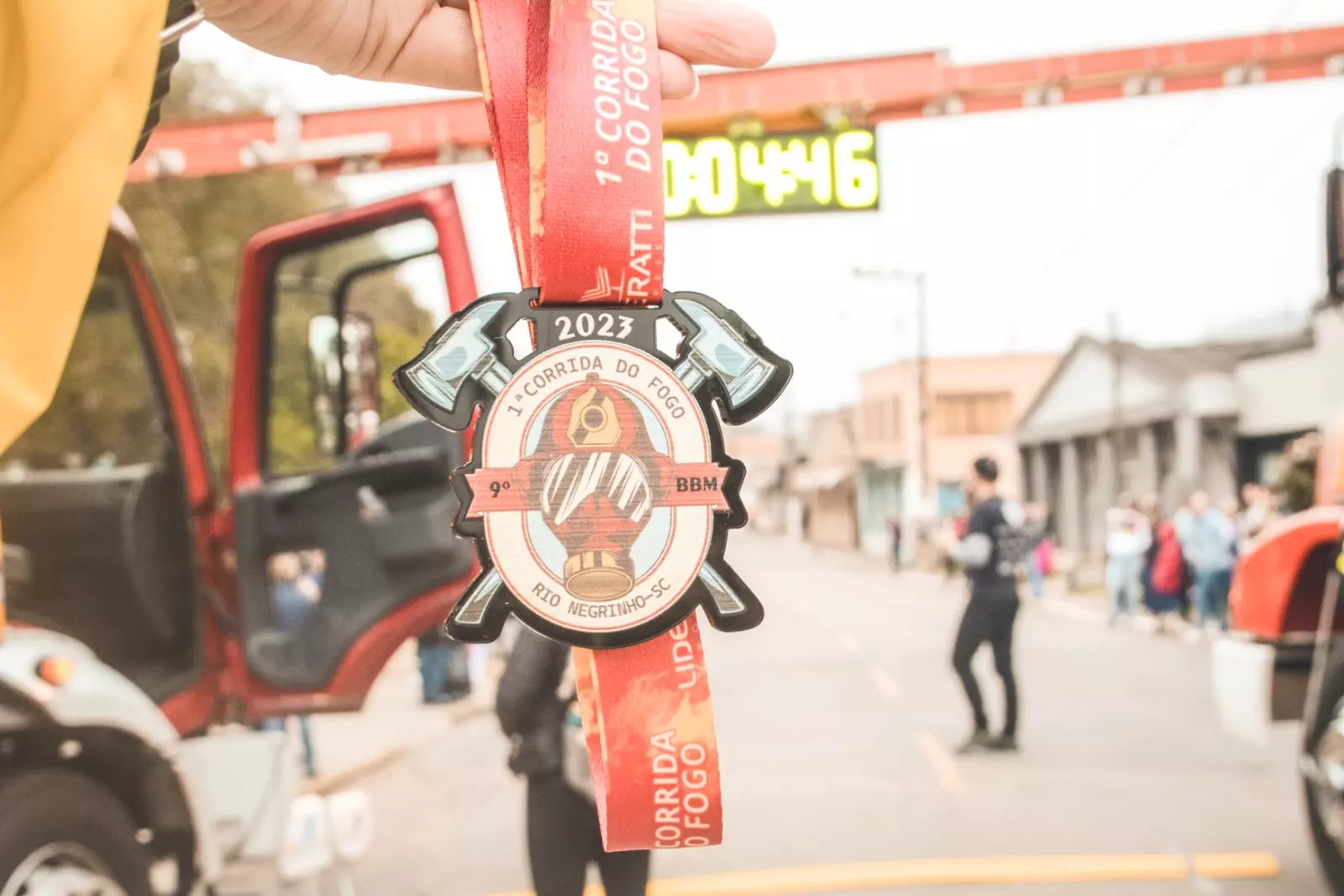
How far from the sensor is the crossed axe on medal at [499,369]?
293 millimetres

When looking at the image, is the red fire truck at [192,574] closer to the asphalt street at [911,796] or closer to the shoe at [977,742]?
the asphalt street at [911,796]

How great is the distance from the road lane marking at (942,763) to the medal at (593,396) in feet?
8.05

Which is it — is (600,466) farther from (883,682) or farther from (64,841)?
(883,682)

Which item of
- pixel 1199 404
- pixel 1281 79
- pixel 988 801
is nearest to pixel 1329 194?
pixel 1281 79

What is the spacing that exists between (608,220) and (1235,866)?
7.39 feet

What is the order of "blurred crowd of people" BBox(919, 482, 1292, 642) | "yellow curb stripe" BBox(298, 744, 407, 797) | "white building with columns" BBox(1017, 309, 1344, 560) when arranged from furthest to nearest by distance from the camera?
"white building with columns" BBox(1017, 309, 1344, 560)
"blurred crowd of people" BBox(919, 482, 1292, 642)
"yellow curb stripe" BBox(298, 744, 407, 797)

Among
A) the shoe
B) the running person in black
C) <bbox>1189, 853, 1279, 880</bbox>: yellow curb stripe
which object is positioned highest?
the running person in black

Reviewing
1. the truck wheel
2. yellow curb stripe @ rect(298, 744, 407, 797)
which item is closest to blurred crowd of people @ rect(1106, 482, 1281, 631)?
yellow curb stripe @ rect(298, 744, 407, 797)

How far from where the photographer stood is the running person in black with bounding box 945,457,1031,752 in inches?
113

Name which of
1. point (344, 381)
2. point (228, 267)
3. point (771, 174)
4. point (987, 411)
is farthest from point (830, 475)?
point (987, 411)

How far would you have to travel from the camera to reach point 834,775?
2.68 metres

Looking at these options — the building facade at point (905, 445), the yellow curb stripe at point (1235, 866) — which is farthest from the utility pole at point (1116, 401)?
the yellow curb stripe at point (1235, 866)

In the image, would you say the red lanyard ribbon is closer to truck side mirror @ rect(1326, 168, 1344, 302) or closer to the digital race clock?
the digital race clock

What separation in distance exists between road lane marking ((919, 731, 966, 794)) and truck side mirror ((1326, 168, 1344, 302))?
5.60 ft
